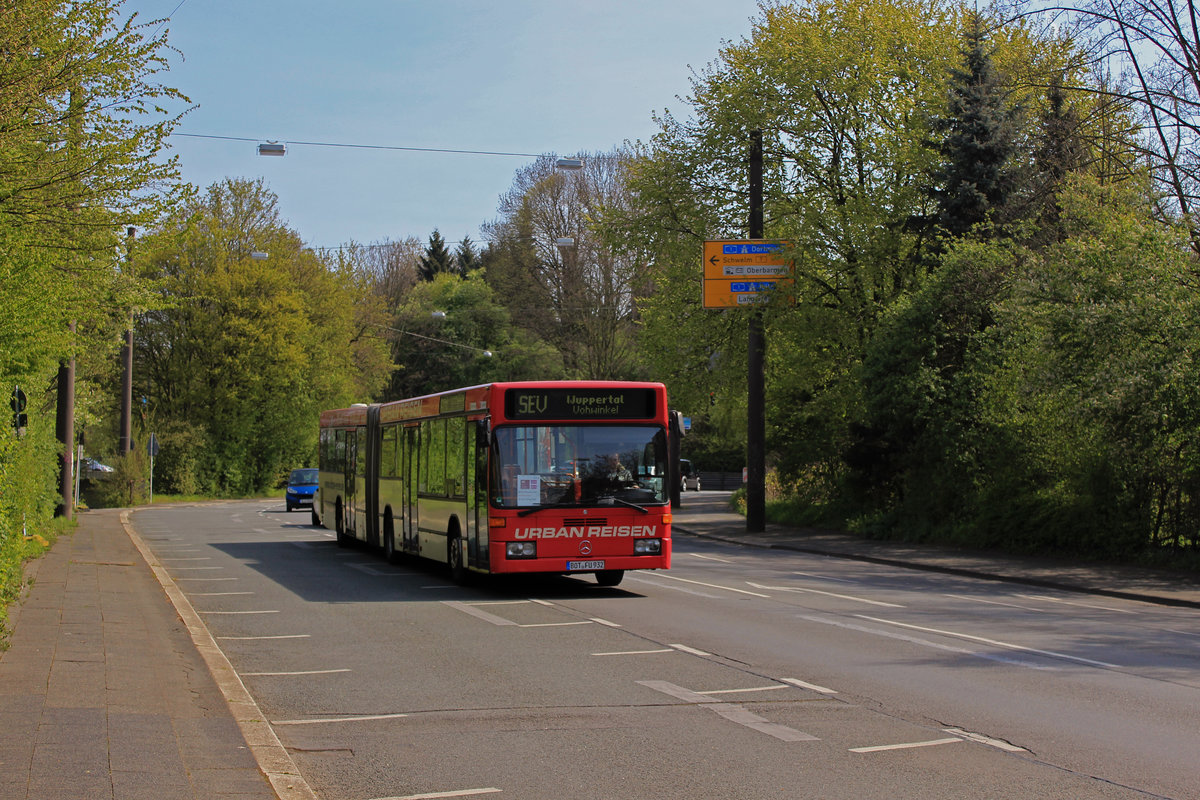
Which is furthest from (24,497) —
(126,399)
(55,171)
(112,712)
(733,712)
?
(126,399)

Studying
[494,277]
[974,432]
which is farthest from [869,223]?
[494,277]

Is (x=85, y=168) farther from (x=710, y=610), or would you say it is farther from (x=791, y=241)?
(x=791, y=241)

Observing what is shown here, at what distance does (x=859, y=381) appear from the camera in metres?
27.9

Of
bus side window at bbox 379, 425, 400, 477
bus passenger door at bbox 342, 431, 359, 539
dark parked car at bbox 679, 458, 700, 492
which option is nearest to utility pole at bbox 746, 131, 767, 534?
bus passenger door at bbox 342, 431, 359, 539

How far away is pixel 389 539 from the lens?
21172 mm

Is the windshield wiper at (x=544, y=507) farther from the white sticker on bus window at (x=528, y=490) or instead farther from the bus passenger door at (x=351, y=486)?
the bus passenger door at (x=351, y=486)

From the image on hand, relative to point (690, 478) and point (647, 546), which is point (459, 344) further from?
point (647, 546)

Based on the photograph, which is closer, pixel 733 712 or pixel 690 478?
pixel 733 712

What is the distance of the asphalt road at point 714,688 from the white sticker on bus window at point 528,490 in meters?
1.26

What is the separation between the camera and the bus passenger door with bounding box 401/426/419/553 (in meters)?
19.3

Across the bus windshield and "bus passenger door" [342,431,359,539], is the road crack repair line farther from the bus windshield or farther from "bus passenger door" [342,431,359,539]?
"bus passenger door" [342,431,359,539]

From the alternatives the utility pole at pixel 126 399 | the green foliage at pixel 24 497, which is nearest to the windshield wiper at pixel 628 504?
the green foliage at pixel 24 497

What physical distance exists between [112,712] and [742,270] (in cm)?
2367

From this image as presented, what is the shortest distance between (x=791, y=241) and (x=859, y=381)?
4.11 m
